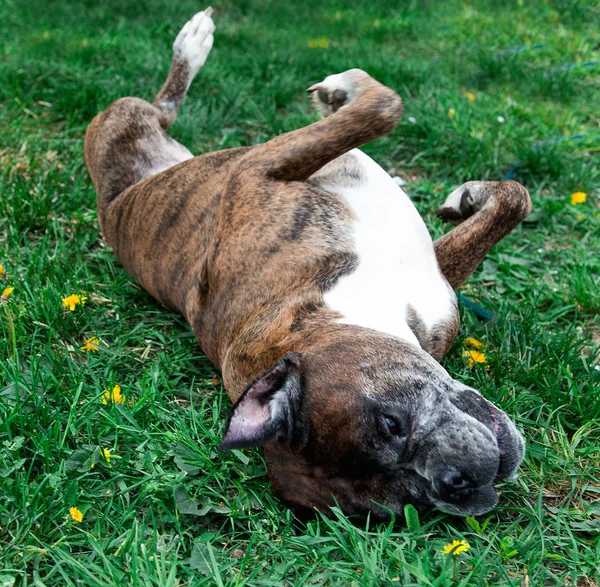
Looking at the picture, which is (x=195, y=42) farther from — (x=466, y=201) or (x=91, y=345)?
(x=91, y=345)

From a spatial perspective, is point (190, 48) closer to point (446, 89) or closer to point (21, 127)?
point (21, 127)

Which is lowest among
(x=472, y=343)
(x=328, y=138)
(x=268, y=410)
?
(x=472, y=343)

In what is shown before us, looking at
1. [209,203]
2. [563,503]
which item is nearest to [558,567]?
[563,503]

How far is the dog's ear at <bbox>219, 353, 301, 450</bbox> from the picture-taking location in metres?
2.34

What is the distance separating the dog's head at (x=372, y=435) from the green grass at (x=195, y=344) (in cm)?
12

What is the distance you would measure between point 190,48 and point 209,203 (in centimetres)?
174

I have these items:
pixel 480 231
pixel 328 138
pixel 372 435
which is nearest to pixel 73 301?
pixel 328 138

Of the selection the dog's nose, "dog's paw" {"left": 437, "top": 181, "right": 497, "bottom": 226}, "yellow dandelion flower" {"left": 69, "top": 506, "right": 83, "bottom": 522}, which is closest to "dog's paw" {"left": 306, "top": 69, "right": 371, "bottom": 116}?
"dog's paw" {"left": 437, "top": 181, "right": 497, "bottom": 226}

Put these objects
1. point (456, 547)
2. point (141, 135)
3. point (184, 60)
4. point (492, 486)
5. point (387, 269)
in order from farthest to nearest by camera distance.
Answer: point (184, 60)
point (141, 135)
point (387, 269)
point (492, 486)
point (456, 547)

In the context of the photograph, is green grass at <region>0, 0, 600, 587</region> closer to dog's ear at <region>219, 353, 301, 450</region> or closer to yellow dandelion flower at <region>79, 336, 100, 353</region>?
yellow dandelion flower at <region>79, 336, 100, 353</region>

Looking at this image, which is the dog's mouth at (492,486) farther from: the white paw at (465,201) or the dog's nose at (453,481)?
the white paw at (465,201)

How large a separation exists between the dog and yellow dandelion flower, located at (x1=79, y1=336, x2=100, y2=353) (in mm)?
424

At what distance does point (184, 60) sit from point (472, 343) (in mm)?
2754

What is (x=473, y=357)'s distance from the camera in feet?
10.9
